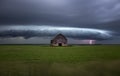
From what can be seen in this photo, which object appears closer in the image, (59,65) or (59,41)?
(59,65)

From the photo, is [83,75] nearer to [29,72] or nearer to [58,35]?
[29,72]

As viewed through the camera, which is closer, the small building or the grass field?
the grass field

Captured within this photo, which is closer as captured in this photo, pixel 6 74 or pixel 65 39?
pixel 6 74

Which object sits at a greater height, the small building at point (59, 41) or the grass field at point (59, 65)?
the small building at point (59, 41)

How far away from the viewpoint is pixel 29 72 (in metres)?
8.76

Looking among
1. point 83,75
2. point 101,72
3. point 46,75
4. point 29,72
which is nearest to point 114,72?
point 101,72

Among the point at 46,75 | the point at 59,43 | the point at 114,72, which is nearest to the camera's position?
the point at 46,75

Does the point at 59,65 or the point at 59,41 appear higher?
the point at 59,41

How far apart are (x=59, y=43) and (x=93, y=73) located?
4600 cm

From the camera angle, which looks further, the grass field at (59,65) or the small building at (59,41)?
the small building at (59,41)

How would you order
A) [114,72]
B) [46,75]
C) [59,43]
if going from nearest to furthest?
[46,75] < [114,72] < [59,43]

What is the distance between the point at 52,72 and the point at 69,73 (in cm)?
70

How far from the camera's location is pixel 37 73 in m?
8.49

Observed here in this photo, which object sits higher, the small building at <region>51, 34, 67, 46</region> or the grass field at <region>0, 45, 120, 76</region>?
the small building at <region>51, 34, 67, 46</region>
